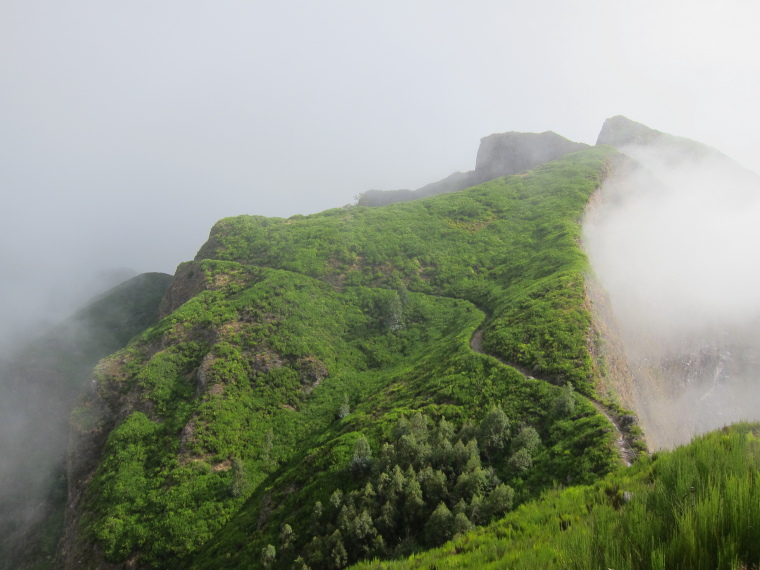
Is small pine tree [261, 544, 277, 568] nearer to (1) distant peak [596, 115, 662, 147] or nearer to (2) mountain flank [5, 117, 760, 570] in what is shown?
(2) mountain flank [5, 117, 760, 570]

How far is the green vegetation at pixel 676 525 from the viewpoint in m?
3.50


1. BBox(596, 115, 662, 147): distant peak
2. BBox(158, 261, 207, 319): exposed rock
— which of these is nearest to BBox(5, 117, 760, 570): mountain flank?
BBox(158, 261, 207, 319): exposed rock

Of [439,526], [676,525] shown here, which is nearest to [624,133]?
[439,526]

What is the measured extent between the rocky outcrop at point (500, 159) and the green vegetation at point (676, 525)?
4670 inches

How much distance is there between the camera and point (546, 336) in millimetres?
33125

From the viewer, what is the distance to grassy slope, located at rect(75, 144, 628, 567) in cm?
2762

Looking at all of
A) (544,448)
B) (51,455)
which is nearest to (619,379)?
(544,448)

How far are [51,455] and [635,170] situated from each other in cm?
12267

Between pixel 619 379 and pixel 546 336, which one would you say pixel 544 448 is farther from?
pixel 619 379

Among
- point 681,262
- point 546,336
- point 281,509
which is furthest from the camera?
point 681,262

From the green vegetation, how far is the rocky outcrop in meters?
119

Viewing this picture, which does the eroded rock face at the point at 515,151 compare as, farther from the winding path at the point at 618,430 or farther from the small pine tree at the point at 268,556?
the small pine tree at the point at 268,556

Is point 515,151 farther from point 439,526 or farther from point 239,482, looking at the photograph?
→ point 439,526

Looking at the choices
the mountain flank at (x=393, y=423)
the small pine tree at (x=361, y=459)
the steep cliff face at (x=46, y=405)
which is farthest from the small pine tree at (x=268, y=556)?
the steep cliff face at (x=46, y=405)
